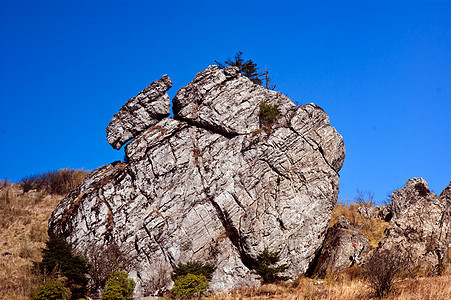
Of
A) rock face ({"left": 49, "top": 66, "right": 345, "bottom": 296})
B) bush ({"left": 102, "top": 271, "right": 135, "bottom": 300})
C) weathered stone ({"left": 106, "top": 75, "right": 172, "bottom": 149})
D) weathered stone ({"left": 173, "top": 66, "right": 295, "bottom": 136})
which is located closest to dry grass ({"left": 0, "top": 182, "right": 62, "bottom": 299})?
rock face ({"left": 49, "top": 66, "right": 345, "bottom": 296})

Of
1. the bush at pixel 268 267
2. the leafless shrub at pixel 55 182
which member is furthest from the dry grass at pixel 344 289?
the leafless shrub at pixel 55 182

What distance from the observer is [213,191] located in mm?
28703

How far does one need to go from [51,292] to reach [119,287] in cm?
384

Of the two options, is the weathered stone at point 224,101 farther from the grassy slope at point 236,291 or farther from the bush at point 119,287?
the bush at point 119,287

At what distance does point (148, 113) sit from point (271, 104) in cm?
1019

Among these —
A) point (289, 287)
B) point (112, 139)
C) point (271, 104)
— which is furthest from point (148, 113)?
point (289, 287)

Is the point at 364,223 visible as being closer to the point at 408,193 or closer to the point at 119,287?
the point at 408,193

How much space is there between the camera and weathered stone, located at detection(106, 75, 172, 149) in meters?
31.9

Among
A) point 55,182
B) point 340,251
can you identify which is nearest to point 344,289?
point 340,251

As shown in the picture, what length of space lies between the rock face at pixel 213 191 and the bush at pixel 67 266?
5.42ft

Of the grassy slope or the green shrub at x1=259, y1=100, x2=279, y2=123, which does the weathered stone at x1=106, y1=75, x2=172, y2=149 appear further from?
the grassy slope

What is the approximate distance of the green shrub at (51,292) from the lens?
2283cm

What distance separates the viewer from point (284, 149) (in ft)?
98.8

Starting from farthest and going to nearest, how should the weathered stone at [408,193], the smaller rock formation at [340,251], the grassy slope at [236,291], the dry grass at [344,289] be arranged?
the weathered stone at [408,193] → the smaller rock formation at [340,251] → the grassy slope at [236,291] → the dry grass at [344,289]
